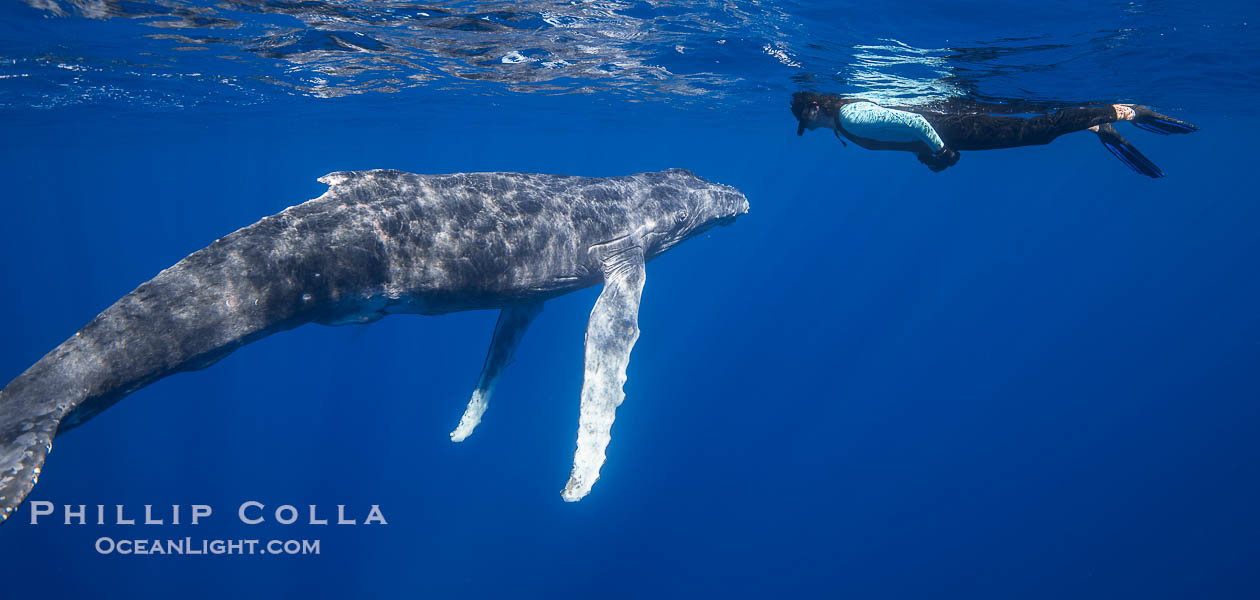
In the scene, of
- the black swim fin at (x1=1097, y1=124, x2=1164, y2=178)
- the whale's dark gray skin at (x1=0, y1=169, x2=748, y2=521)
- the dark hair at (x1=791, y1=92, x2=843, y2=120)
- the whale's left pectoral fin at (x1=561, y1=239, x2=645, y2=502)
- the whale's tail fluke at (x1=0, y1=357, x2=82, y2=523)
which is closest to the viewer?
the whale's tail fluke at (x1=0, y1=357, x2=82, y2=523)

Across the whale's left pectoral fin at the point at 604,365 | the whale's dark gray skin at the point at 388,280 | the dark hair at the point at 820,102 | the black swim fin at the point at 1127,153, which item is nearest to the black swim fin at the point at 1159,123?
the black swim fin at the point at 1127,153

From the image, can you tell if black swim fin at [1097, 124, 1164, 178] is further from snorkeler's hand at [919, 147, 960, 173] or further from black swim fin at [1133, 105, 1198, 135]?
snorkeler's hand at [919, 147, 960, 173]

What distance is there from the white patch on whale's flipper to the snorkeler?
489 centimetres

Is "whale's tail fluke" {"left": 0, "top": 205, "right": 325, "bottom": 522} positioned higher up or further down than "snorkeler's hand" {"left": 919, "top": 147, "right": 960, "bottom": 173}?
further down

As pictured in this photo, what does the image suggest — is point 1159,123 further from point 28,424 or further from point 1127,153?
point 28,424

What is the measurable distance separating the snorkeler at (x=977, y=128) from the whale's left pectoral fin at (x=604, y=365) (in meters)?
3.38

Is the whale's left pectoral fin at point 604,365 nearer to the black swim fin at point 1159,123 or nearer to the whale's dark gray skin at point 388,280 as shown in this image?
the whale's dark gray skin at point 388,280

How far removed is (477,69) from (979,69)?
46.0 ft

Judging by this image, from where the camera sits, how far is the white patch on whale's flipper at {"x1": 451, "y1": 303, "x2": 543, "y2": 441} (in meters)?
8.32

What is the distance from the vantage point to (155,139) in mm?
37906

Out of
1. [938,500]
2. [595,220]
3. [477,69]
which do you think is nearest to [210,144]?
[477,69]

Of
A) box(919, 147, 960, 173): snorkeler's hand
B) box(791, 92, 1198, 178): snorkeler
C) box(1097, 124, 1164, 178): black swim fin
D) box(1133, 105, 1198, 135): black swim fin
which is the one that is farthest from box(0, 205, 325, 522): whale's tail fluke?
box(1133, 105, 1198, 135): black swim fin

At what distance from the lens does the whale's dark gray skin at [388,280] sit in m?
4.04

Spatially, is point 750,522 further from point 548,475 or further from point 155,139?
point 155,139
